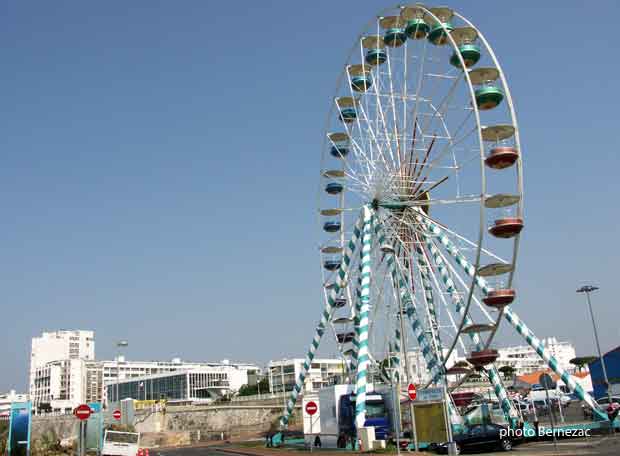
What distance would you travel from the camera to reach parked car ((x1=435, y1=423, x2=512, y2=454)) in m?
28.5

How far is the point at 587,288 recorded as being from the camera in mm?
52750

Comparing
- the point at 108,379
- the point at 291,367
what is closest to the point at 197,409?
the point at 291,367

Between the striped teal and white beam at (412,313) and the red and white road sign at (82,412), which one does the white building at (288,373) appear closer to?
the striped teal and white beam at (412,313)

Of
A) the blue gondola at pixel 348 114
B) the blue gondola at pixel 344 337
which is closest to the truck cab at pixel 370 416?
the blue gondola at pixel 344 337

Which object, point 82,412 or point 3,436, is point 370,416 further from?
point 82,412

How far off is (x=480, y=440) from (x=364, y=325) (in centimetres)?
996

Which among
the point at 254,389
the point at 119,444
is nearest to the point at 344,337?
the point at 119,444

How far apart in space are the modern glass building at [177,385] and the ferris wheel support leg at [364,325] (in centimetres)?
12521

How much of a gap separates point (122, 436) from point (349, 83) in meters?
25.3

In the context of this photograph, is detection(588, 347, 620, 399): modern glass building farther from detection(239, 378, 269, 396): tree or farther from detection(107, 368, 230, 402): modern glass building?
detection(107, 368, 230, 402): modern glass building

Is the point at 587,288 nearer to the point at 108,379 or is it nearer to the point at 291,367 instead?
the point at 291,367

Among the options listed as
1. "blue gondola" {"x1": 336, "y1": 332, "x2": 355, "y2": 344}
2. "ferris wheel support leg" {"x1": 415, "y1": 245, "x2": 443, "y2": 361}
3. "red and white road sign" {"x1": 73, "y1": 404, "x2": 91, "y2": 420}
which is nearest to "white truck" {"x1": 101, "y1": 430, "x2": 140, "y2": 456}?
"red and white road sign" {"x1": 73, "y1": 404, "x2": 91, "y2": 420}

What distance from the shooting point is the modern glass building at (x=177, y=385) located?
539 feet

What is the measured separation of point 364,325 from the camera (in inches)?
1459
